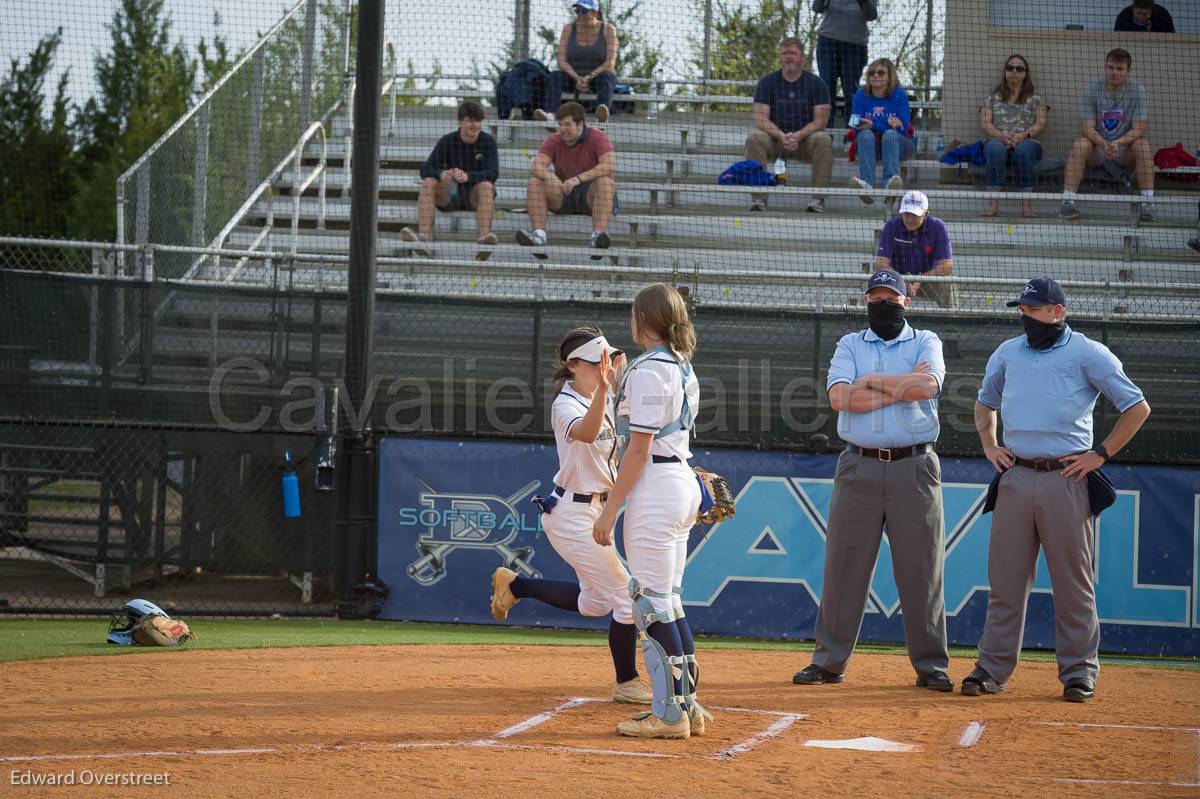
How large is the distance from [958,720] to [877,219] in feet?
26.1

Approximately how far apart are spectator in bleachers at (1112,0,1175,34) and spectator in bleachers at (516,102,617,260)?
6398 millimetres

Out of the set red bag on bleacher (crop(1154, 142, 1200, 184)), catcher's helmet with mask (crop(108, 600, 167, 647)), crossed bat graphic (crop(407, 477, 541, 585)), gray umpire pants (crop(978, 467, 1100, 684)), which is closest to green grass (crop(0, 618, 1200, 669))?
catcher's helmet with mask (crop(108, 600, 167, 647))

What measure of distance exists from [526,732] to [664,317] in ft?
6.12

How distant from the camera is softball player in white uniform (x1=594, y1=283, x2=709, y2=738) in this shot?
5383 millimetres

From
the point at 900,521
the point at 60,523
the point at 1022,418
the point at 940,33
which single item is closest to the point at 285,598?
the point at 60,523

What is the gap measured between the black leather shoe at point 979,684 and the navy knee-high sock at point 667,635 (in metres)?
2.20

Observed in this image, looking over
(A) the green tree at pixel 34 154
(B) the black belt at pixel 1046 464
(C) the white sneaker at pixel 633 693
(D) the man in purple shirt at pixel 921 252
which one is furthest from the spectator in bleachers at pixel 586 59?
(A) the green tree at pixel 34 154

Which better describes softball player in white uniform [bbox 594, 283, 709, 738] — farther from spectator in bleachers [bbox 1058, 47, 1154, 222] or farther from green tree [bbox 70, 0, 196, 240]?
green tree [bbox 70, 0, 196, 240]

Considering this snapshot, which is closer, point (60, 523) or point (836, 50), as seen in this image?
point (60, 523)

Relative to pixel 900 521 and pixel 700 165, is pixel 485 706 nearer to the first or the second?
pixel 900 521

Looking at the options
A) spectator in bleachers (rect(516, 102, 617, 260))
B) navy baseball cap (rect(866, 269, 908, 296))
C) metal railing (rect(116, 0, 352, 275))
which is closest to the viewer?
navy baseball cap (rect(866, 269, 908, 296))

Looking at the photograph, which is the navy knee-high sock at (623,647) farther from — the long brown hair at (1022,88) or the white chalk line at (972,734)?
the long brown hair at (1022,88)

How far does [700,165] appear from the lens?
1496 centimetres

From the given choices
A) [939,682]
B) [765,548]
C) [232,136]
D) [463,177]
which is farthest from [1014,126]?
[939,682]
